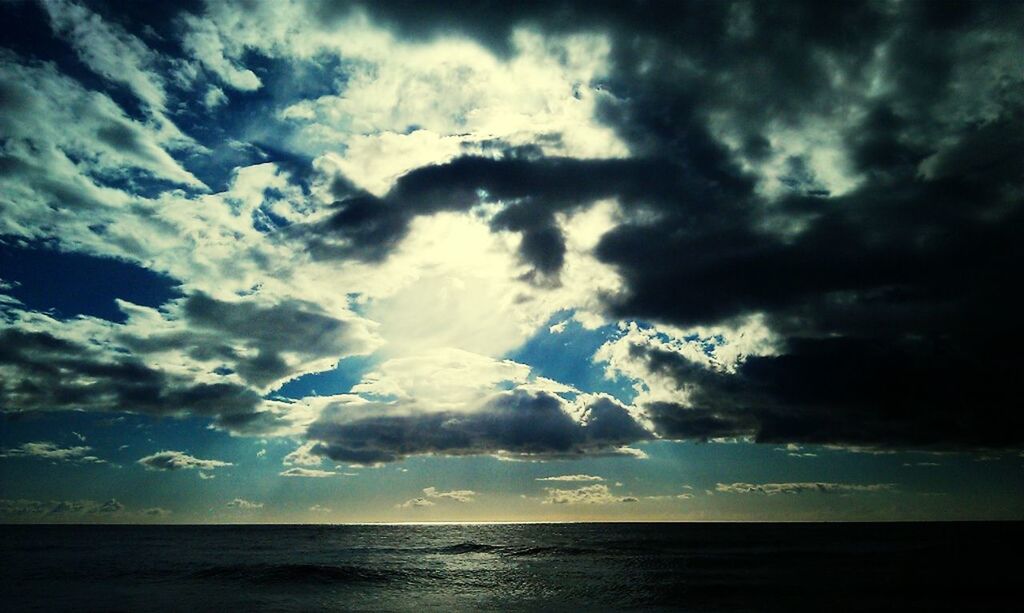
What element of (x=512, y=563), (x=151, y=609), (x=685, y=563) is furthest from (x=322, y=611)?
(x=685, y=563)

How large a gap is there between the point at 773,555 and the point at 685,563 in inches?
852

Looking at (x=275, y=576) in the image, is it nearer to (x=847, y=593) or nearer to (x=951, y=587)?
(x=847, y=593)

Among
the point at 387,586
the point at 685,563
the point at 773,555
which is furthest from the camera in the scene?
the point at 773,555

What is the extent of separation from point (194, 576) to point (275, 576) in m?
8.08

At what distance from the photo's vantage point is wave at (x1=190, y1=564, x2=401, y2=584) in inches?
2143

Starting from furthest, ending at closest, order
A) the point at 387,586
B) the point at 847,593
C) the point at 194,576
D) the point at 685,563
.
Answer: the point at 685,563, the point at 194,576, the point at 387,586, the point at 847,593

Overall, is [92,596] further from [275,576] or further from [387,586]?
[387,586]

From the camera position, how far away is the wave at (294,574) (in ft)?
179

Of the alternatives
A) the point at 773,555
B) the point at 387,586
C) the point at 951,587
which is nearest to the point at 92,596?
the point at 387,586

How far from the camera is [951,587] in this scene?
47.0m

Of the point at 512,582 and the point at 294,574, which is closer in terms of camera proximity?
the point at 512,582

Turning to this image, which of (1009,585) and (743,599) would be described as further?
(1009,585)

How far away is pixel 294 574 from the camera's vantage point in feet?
192

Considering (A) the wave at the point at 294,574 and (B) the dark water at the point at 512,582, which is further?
(A) the wave at the point at 294,574
